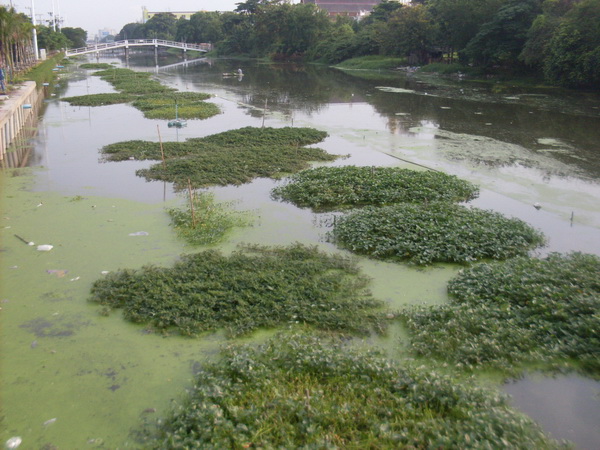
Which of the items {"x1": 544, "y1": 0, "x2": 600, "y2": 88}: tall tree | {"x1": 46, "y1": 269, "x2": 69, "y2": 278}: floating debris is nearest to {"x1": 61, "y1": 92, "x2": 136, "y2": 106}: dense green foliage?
{"x1": 46, "y1": 269, "x2": 69, "y2": 278}: floating debris

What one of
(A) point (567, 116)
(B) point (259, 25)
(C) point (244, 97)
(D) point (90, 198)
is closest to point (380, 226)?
(D) point (90, 198)

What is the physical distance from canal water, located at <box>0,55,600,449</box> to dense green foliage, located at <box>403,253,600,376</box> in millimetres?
267

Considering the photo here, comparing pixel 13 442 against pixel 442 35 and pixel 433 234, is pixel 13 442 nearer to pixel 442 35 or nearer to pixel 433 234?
pixel 433 234

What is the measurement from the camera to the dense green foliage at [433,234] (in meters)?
6.96

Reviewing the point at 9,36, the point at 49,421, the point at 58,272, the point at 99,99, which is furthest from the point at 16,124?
the point at 49,421

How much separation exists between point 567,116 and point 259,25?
51130 millimetres

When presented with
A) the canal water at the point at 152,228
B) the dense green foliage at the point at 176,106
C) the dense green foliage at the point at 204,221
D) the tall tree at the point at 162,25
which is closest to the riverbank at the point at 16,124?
the canal water at the point at 152,228

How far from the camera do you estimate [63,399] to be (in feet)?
14.1

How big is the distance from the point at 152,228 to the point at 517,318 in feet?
18.2

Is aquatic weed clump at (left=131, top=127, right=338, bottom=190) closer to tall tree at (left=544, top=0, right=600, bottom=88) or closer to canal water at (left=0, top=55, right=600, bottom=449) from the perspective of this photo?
canal water at (left=0, top=55, right=600, bottom=449)

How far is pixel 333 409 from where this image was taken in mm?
3910

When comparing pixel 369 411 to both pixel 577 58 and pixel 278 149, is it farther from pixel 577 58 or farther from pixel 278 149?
pixel 577 58

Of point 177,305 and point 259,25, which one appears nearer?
point 177,305

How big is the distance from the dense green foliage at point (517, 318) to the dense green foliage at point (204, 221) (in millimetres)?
3452
